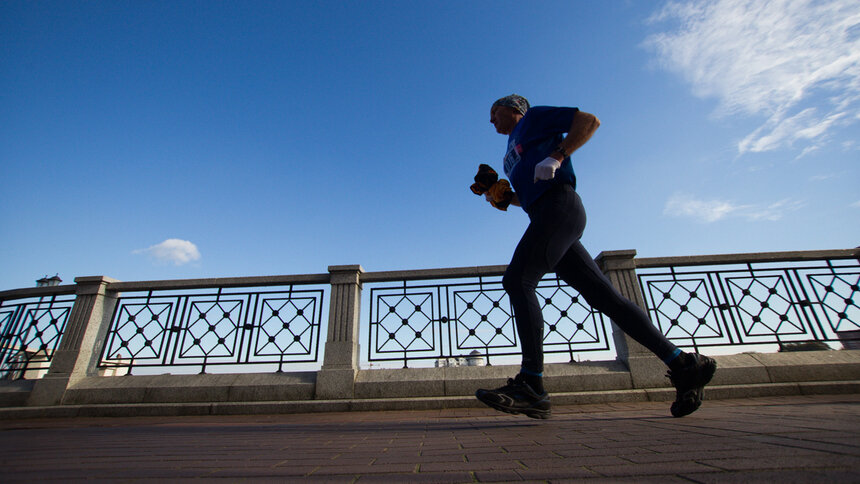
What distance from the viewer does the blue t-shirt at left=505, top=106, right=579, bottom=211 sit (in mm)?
2447

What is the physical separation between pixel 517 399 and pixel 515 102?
2.24 meters

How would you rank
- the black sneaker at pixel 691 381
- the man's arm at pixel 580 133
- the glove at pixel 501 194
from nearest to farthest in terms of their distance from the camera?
1. the black sneaker at pixel 691 381
2. the man's arm at pixel 580 133
3. the glove at pixel 501 194

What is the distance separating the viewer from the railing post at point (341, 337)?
14.1ft

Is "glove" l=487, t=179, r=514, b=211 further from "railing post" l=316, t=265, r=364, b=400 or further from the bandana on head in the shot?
"railing post" l=316, t=265, r=364, b=400

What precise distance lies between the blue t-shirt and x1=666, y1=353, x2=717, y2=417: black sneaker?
4.27 feet

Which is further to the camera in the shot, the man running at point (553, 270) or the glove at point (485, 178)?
the glove at point (485, 178)

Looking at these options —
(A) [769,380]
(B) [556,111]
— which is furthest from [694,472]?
(A) [769,380]

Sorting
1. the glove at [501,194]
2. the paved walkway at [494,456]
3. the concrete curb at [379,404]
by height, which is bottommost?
the paved walkway at [494,456]

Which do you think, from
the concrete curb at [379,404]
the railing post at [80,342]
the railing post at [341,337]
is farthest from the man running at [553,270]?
the railing post at [80,342]

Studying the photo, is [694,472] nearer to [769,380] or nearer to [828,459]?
[828,459]

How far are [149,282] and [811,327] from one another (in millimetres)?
8938

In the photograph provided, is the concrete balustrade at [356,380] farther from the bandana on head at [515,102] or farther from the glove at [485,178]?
the bandana on head at [515,102]

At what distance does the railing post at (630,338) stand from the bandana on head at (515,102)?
2636 mm

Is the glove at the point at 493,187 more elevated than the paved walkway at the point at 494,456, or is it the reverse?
the glove at the point at 493,187
